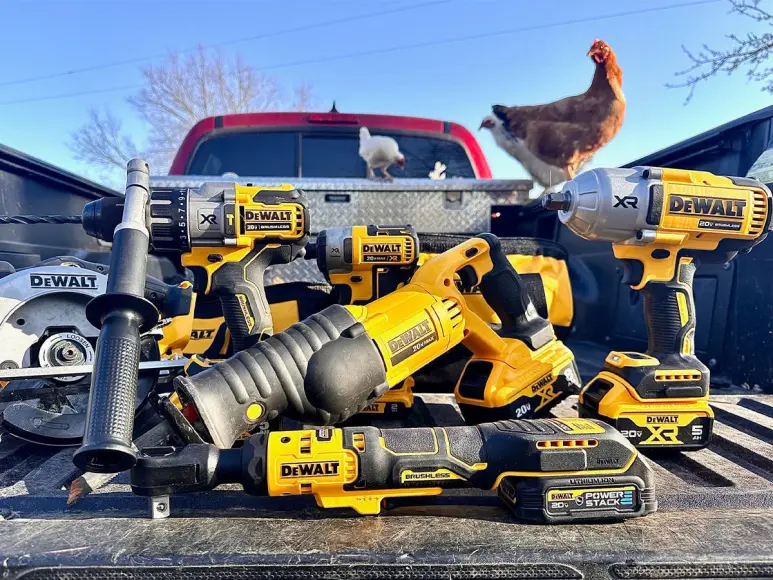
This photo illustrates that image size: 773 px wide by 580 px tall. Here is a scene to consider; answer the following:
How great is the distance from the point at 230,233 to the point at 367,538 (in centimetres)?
136

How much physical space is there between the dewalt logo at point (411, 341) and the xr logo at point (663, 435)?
0.85 meters

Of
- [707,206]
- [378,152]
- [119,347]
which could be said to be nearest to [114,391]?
[119,347]

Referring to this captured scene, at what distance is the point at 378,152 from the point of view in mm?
3674

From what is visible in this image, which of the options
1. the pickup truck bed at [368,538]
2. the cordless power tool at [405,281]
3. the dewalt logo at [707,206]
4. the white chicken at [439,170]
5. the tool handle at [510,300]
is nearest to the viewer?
the pickup truck bed at [368,538]

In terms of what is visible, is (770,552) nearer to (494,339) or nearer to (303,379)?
(494,339)

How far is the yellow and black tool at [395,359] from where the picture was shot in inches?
52.5

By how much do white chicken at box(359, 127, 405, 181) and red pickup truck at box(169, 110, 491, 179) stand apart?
26 centimetres

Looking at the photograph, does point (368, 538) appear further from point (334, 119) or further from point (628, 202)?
point (334, 119)

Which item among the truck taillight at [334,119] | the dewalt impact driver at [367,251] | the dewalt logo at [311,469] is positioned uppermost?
the truck taillight at [334,119]

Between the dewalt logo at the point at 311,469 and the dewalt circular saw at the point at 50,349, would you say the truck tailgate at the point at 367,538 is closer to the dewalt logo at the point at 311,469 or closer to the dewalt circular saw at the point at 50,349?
the dewalt logo at the point at 311,469

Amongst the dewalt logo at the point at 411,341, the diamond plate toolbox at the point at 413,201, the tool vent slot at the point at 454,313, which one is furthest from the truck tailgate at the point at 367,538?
the diamond plate toolbox at the point at 413,201

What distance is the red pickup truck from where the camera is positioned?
3.90m

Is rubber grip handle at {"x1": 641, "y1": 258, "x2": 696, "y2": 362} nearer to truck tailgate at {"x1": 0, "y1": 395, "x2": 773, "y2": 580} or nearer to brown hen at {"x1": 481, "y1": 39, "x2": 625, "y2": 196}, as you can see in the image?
truck tailgate at {"x1": 0, "y1": 395, "x2": 773, "y2": 580}

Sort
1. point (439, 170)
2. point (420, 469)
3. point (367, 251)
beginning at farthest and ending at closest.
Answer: point (439, 170)
point (367, 251)
point (420, 469)
